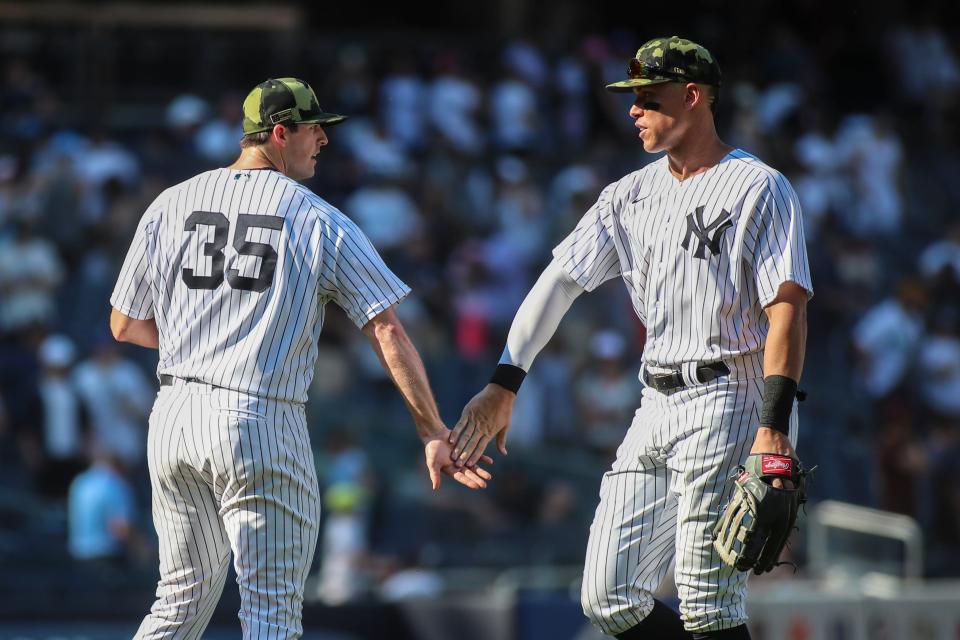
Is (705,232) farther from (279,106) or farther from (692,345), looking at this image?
(279,106)

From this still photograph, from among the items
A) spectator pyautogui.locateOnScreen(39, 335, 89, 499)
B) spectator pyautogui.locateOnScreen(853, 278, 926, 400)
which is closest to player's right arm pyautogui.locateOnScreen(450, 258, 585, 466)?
spectator pyautogui.locateOnScreen(39, 335, 89, 499)

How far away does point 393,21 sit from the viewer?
19.4m

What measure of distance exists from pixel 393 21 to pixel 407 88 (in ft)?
14.7

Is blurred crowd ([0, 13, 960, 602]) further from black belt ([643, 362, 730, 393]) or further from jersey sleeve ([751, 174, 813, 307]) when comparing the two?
jersey sleeve ([751, 174, 813, 307])

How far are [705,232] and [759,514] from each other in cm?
92

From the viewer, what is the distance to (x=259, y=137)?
16.0 feet

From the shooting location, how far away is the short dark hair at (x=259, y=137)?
15.9 ft

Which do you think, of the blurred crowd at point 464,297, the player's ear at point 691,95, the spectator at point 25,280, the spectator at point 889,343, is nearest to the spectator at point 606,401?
the blurred crowd at point 464,297

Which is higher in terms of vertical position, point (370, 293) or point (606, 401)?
point (370, 293)

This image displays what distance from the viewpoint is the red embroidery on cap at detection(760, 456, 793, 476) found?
4418mm

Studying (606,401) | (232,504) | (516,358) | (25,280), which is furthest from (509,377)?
(25,280)

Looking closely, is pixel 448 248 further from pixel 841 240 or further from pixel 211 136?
pixel 841 240

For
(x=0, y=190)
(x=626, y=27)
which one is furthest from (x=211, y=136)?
(x=626, y=27)

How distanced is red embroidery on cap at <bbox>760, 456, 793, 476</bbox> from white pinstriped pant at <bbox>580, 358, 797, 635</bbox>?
0.67 ft
